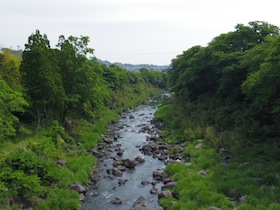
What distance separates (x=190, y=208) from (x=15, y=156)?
11.7 metres

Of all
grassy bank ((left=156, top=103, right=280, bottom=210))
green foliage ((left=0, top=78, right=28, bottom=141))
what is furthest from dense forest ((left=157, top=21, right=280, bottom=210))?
green foliage ((left=0, top=78, right=28, bottom=141))

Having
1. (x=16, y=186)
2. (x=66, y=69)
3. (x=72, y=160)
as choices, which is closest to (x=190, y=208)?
(x=16, y=186)


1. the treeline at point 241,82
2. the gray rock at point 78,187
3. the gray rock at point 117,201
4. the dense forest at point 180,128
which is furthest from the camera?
the treeline at point 241,82

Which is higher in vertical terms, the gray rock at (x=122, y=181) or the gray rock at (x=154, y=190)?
the gray rock at (x=154, y=190)

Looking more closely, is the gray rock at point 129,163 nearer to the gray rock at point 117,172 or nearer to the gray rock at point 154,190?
the gray rock at point 117,172

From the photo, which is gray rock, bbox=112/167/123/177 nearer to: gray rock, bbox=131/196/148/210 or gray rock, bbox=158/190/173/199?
gray rock, bbox=131/196/148/210

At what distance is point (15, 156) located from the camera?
17938 millimetres

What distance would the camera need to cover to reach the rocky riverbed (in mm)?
18630

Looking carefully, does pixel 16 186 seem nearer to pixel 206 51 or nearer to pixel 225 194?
pixel 225 194

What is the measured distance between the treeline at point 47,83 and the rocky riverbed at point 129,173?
6.04 m

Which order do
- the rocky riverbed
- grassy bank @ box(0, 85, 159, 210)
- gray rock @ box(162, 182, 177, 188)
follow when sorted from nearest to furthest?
grassy bank @ box(0, 85, 159, 210) < the rocky riverbed < gray rock @ box(162, 182, 177, 188)

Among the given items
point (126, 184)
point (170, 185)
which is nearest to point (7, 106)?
point (126, 184)

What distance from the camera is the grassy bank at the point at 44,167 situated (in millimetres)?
15758

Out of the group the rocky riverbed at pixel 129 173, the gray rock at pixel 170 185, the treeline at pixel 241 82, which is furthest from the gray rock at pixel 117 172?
the treeline at pixel 241 82
